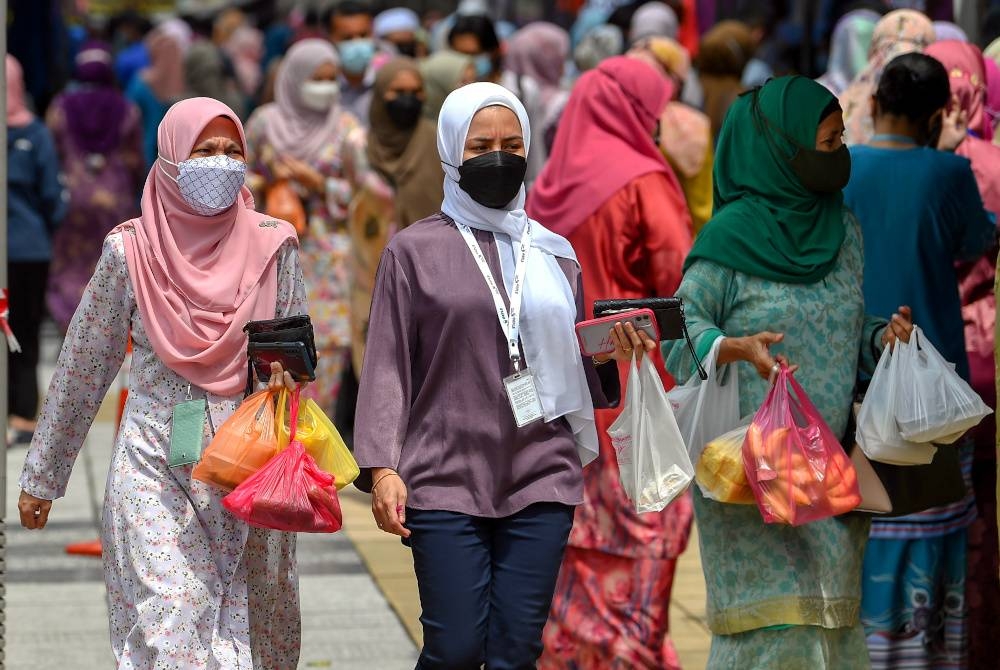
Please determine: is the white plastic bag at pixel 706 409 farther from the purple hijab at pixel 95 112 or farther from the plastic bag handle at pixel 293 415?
the purple hijab at pixel 95 112

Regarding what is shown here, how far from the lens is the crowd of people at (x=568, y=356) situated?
418 centimetres

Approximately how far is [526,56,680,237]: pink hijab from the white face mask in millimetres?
3789

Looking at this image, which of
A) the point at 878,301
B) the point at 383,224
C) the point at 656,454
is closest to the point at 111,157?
the point at 383,224

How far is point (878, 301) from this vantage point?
210 inches

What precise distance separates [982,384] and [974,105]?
0.92 metres

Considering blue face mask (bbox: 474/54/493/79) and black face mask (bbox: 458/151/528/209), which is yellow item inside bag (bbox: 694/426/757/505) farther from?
blue face mask (bbox: 474/54/493/79)

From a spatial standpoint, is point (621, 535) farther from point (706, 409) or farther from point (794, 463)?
point (794, 463)

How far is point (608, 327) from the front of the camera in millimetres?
4098

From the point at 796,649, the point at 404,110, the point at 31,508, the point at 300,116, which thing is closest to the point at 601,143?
the point at 796,649

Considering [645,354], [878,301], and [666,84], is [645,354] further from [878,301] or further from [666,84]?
[666,84]

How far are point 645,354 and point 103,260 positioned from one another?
1360 mm

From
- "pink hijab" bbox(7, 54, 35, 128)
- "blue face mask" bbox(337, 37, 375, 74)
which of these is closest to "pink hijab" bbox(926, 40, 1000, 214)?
"blue face mask" bbox(337, 37, 375, 74)

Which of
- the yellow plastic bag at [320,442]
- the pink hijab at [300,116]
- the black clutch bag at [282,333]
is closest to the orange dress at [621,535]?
the yellow plastic bag at [320,442]

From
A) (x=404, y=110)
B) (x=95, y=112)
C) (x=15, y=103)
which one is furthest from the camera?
(x=95, y=112)
